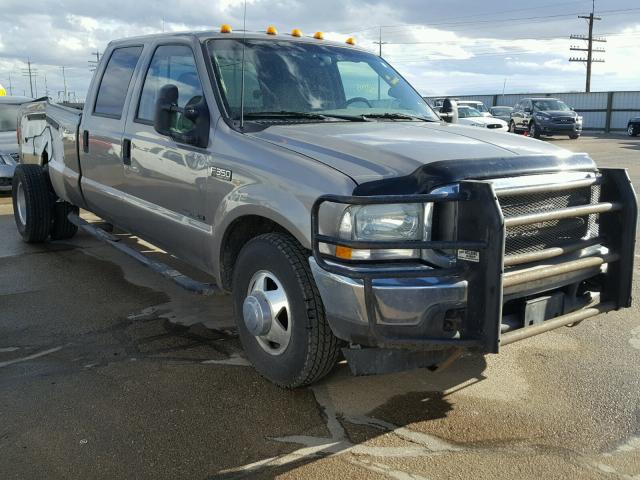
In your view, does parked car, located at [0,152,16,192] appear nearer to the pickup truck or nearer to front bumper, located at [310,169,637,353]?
the pickup truck

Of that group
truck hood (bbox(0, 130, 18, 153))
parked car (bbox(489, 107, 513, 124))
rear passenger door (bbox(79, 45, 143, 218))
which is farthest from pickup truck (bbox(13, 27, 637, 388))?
parked car (bbox(489, 107, 513, 124))

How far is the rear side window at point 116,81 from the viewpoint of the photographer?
17.1 ft

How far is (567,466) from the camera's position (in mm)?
2973

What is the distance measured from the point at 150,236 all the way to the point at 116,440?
208 cm

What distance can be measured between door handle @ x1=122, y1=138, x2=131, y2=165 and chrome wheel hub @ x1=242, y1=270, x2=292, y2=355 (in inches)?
74.3

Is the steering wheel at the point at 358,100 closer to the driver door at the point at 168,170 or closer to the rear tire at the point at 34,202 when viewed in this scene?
the driver door at the point at 168,170

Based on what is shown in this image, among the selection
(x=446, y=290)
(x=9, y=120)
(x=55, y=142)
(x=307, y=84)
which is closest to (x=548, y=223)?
(x=446, y=290)

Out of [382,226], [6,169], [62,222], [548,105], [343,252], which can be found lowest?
[62,222]

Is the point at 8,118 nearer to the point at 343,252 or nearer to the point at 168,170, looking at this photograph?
the point at 168,170

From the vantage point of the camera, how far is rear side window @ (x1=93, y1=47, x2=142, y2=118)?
17.1ft

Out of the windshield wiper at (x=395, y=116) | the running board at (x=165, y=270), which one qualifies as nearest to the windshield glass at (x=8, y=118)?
the running board at (x=165, y=270)

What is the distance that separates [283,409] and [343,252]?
1.03 meters

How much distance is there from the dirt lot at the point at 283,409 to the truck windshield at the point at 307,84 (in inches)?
64.6

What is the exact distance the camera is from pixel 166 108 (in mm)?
4020
